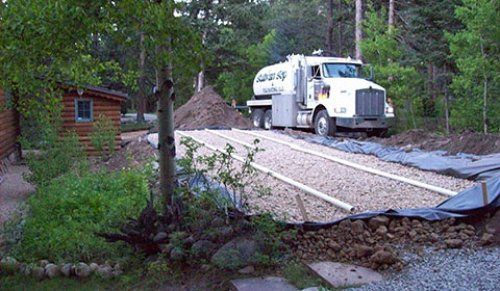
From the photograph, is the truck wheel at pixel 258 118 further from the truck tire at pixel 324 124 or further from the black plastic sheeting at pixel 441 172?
the black plastic sheeting at pixel 441 172

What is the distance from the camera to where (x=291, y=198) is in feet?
29.9

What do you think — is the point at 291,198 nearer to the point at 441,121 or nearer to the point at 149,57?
the point at 149,57

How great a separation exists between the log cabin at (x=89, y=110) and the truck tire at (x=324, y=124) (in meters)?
7.21

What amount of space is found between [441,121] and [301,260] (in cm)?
2031

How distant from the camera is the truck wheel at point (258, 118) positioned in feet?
90.4

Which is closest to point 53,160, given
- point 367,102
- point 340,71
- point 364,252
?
point 364,252

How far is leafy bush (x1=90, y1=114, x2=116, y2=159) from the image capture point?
58.6 ft

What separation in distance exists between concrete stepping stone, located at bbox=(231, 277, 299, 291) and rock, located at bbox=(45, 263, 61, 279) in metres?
1.93

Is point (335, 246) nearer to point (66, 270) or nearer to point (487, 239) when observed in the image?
point (487, 239)

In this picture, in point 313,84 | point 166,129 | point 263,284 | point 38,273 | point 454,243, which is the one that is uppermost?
point 313,84

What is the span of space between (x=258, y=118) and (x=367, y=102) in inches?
334

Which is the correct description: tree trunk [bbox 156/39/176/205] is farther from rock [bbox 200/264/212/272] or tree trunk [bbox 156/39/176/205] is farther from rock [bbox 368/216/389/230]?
rock [bbox 368/216/389/230]

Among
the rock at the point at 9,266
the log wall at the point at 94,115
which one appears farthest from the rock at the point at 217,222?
the log wall at the point at 94,115

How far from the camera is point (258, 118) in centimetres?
2784
